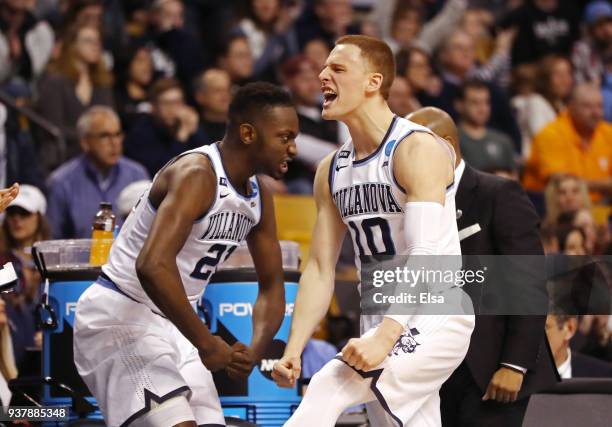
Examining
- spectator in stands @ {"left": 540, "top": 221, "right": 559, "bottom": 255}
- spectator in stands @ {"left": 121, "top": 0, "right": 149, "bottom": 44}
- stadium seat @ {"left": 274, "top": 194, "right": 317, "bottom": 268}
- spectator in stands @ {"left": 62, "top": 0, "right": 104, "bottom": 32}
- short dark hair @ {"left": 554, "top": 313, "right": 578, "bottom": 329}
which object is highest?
spectator in stands @ {"left": 121, "top": 0, "right": 149, "bottom": 44}

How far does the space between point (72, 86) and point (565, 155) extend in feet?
14.7

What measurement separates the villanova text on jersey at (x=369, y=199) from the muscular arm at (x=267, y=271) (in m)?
0.41

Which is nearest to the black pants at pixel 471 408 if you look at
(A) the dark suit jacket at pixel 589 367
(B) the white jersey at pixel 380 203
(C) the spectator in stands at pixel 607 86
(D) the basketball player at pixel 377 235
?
(D) the basketball player at pixel 377 235

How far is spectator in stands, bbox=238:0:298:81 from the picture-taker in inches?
462

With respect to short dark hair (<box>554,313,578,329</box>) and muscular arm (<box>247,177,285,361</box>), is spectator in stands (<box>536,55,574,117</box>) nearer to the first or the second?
short dark hair (<box>554,313,578,329</box>)

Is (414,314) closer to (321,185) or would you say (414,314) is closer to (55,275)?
(321,185)

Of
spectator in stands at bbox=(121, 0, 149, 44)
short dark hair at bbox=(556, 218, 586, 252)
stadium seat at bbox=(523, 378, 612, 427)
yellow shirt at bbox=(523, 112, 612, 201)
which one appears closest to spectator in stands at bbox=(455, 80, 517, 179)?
yellow shirt at bbox=(523, 112, 612, 201)

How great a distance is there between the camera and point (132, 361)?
4867mm

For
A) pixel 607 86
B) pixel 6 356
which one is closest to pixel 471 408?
pixel 6 356

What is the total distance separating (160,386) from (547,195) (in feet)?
18.3

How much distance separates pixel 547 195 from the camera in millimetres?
9688

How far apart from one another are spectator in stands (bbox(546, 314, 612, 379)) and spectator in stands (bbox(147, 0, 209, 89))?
5523 mm

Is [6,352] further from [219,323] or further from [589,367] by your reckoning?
[589,367]

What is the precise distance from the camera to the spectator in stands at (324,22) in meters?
12.1
